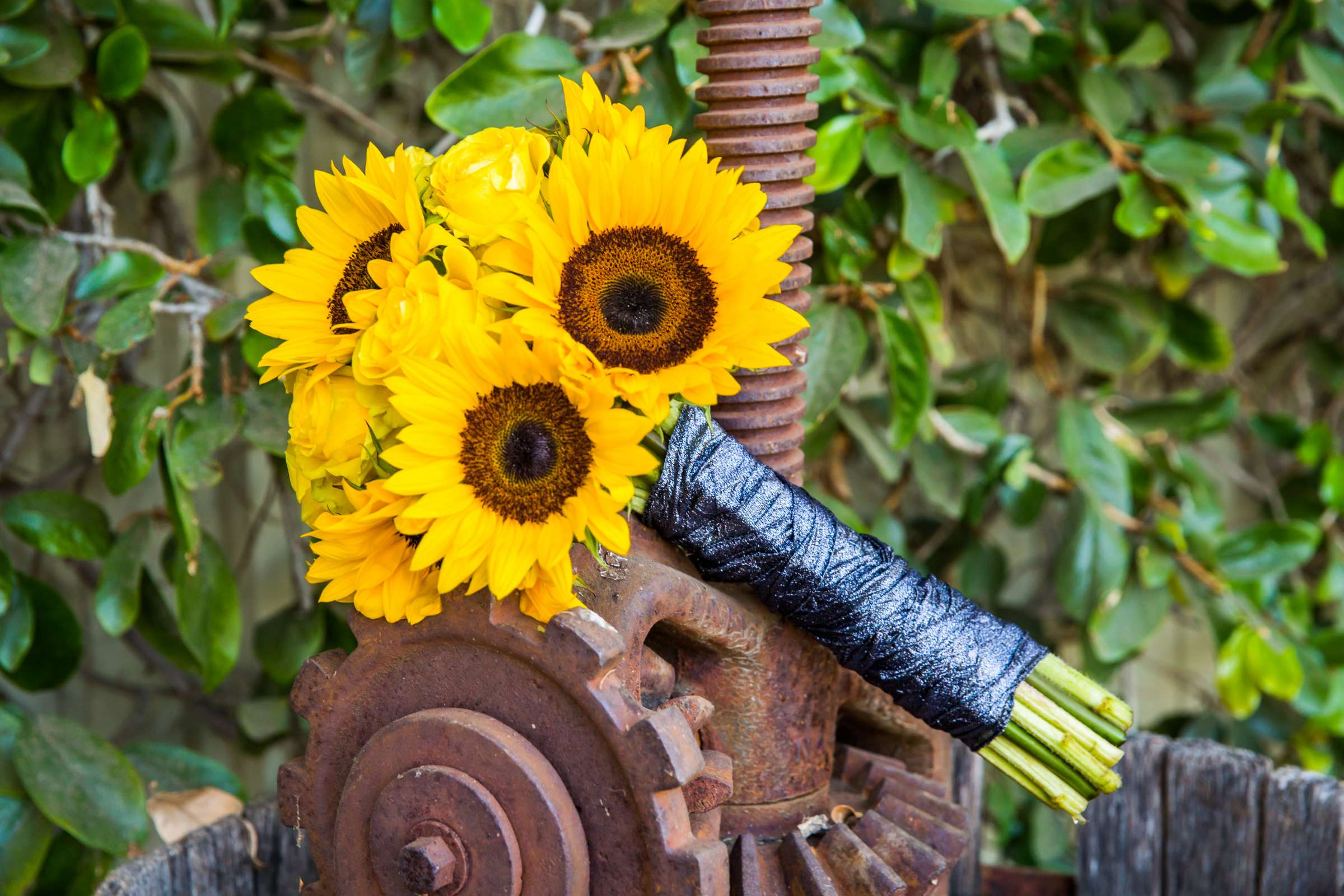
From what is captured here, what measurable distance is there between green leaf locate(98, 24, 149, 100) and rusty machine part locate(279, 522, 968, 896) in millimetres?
604

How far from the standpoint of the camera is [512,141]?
63 centimetres

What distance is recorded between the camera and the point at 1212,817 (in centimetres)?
103

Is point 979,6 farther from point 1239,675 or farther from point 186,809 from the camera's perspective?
point 186,809

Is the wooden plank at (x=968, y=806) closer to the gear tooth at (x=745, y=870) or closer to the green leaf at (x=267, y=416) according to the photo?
the gear tooth at (x=745, y=870)

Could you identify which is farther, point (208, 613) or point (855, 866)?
point (208, 613)

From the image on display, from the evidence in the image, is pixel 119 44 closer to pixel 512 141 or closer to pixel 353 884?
pixel 512 141

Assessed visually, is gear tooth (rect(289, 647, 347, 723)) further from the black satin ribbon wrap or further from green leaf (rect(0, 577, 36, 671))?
green leaf (rect(0, 577, 36, 671))

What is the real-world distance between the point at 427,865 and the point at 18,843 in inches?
22.0

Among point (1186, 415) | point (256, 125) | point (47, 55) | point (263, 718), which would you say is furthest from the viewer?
point (1186, 415)

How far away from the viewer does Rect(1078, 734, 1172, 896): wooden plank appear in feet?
3.48

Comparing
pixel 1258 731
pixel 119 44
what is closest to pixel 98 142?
pixel 119 44

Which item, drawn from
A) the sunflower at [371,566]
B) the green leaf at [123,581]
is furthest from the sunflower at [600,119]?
the green leaf at [123,581]

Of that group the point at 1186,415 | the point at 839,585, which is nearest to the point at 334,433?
the point at 839,585

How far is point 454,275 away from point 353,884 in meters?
0.33
